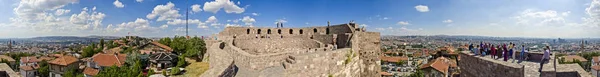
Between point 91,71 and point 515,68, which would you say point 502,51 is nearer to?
point 515,68

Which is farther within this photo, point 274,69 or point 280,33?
point 280,33

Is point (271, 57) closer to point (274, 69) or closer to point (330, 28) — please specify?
point (274, 69)

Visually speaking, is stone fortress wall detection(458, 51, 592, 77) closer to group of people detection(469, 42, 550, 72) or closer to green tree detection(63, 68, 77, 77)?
group of people detection(469, 42, 550, 72)

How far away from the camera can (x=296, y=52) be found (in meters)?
11.8

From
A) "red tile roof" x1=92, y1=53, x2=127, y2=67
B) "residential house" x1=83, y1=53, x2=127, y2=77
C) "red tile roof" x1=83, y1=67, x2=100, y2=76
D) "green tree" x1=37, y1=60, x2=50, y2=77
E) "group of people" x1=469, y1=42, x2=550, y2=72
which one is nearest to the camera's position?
"group of people" x1=469, y1=42, x2=550, y2=72

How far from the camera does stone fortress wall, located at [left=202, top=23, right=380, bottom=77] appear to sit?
9.51m

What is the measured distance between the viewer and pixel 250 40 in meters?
23.4

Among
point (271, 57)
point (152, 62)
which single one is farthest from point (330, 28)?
point (152, 62)

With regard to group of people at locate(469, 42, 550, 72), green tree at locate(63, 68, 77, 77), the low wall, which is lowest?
green tree at locate(63, 68, 77, 77)

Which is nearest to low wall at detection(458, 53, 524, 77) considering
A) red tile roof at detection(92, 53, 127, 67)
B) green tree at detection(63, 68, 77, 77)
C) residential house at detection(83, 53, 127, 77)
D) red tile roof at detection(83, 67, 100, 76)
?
residential house at detection(83, 53, 127, 77)

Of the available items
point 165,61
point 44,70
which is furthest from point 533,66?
point 44,70

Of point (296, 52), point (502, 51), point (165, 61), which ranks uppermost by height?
point (502, 51)

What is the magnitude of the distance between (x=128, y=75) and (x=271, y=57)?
19.0m

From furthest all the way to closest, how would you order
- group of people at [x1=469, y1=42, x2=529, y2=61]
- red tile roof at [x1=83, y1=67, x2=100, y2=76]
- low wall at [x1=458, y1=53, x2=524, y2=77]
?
red tile roof at [x1=83, y1=67, x2=100, y2=76] < group of people at [x1=469, y1=42, x2=529, y2=61] < low wall at [x1=458, y1=53, x2=524, y2=77]
